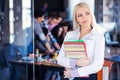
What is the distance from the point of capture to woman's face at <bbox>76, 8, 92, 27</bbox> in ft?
5.84

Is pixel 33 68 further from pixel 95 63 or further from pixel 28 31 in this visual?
pixel 95 63

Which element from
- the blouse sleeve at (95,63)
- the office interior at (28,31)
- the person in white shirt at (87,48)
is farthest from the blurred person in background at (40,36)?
the blouse sleeve at (95,63)

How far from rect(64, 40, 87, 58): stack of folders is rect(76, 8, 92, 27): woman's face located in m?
0.13

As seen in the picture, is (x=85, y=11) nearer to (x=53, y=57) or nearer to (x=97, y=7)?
(x=97, y=7)

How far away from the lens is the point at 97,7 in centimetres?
258

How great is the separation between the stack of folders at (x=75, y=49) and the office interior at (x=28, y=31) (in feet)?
2.50

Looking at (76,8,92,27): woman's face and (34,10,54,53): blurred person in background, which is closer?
(76,8,92,27): woman's face

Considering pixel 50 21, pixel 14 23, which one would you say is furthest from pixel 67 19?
pixel 14 23

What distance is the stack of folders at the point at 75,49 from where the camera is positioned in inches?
69.1

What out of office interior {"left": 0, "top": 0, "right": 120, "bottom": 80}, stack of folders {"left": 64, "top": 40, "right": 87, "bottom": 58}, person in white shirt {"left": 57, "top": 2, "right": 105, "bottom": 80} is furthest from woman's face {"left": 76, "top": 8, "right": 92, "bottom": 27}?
office interior {"left": 0, "top": 0, "right": 120, "bottom": 80}

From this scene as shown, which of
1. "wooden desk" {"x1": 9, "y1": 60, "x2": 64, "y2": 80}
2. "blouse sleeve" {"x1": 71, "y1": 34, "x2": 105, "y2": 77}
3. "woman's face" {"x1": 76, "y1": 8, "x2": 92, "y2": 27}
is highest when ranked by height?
"woman's face" {"x1": 76, "y1": 8, "x2": 92, "y2": 27}

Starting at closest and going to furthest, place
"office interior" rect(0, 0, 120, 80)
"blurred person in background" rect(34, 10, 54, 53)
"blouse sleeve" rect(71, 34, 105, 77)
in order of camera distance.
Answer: "blouse sleeve" rect(71, 34, 105, 77)
"office interior" rect(0, 0, 120, 80)
"blurred person in background" rect(34, 10, 54, 53)

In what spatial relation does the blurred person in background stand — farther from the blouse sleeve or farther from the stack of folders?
the blouse sleeve

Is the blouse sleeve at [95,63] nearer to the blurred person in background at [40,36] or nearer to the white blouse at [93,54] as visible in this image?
the white blouse at [93,54]
